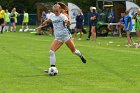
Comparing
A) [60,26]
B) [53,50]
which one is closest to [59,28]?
[60,26]

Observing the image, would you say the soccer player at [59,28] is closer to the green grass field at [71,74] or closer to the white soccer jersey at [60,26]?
the white soccer jersey at [60,26]

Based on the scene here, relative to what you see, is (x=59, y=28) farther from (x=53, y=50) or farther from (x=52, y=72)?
(x=52, y=72)

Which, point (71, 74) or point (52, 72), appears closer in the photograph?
point (52, 72)

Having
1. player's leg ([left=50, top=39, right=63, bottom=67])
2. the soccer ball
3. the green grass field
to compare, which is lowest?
the green grass field

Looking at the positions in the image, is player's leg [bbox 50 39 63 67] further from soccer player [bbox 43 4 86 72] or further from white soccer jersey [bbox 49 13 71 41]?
white soccer jersey [bbox 49 13 71 41]

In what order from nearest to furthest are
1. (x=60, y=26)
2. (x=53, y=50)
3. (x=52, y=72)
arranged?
(x=52, y=72) → (x=53, y=50) → (x=60, y=26)

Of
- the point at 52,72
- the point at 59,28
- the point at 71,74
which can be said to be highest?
the point at 59,28

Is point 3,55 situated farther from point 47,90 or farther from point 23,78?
point 47,90

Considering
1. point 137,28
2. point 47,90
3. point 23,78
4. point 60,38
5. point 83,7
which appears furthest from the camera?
point 83,7

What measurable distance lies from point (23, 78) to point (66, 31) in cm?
201

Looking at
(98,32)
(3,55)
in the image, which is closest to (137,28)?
(3,55)

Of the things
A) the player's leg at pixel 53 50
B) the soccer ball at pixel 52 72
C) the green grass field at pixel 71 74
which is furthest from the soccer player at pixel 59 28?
the green grass field at pixel 71 74

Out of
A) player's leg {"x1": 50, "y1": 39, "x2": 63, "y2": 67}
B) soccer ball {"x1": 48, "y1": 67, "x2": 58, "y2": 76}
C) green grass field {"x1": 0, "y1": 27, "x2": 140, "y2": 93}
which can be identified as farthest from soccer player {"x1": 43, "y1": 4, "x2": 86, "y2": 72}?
green grass field {"x1": 0, "y1": 27, "x2": 140, "y2": 93}

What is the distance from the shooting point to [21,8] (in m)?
71.7
